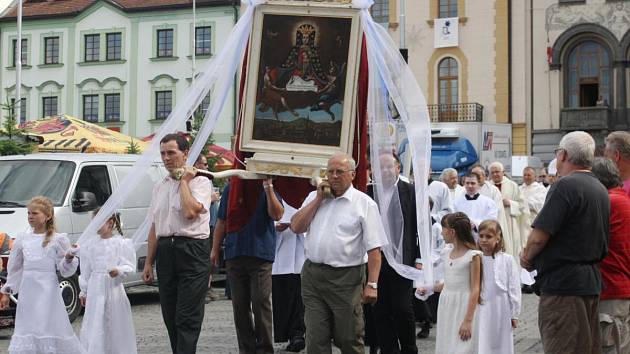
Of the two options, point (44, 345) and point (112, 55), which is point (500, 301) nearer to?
point (44, 345)

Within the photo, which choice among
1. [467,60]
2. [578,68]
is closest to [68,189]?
[467,60]

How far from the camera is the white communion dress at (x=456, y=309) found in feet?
27.2

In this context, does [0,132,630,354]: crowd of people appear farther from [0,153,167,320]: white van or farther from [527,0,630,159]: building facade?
Result: [527,0,630,159]: building facade

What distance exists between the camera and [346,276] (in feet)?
23.5

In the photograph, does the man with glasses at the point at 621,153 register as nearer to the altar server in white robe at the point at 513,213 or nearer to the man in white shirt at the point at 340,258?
the man in white shirt at the point at 340,258

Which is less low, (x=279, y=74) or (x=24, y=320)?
(x=279, y=74)

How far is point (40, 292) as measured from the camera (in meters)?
8.65

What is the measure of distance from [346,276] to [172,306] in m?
1.84

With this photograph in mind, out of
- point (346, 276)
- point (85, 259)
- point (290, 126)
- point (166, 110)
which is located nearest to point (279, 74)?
point (290, 126)

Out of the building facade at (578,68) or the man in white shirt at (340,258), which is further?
the building facade at (578,68)

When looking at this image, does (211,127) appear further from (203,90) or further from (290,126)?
(290,126)

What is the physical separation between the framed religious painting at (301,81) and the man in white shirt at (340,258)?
1.59ft

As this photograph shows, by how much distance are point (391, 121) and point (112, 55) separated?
39.8m

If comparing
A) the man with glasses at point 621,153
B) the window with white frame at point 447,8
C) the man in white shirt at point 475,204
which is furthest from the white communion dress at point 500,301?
the window with white frame at point 447,8
